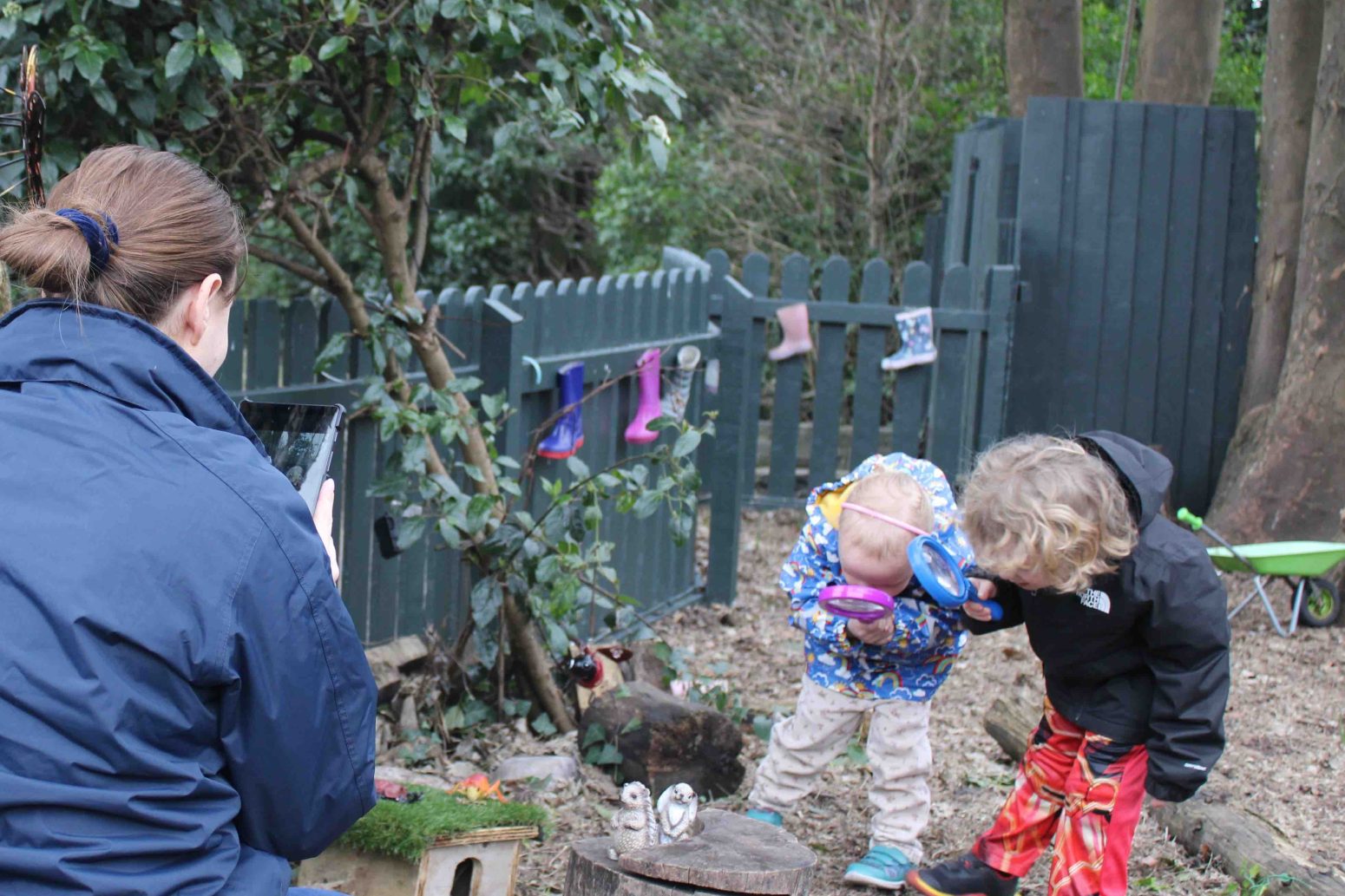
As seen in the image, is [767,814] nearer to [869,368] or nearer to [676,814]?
[676,814]

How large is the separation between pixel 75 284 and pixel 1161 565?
2.19 m

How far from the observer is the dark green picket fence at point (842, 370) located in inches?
243

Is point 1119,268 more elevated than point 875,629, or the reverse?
point 1119,268

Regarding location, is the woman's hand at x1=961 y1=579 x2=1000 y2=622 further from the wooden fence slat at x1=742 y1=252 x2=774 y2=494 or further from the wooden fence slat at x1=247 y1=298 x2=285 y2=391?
the wooden fence slat at x1=742 y1=252 x2=774 y2=494

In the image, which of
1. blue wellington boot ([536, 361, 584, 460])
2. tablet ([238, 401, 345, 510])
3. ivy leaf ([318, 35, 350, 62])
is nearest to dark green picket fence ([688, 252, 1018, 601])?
blue wellington boot ([536, 361, 584, 460])

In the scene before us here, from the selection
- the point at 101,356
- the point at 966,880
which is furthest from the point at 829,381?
the point at 101,356

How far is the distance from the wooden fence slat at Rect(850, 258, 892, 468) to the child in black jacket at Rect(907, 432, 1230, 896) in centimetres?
348

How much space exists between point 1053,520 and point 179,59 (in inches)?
86.2

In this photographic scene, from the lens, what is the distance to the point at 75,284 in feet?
5.50

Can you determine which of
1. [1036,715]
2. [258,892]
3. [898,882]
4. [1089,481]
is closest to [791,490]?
[1036,715]

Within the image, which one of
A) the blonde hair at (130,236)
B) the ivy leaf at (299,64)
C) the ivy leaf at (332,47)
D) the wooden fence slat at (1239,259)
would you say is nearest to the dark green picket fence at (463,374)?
the ivy leaf at (299,64)

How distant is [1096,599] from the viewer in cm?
290

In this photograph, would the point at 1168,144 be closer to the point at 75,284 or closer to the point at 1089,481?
the point at 1089,481

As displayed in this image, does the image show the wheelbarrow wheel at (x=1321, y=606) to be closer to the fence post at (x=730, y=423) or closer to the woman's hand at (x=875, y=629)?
the fence post at (x=730, y=423)
